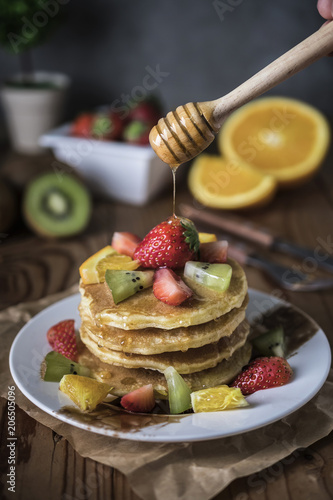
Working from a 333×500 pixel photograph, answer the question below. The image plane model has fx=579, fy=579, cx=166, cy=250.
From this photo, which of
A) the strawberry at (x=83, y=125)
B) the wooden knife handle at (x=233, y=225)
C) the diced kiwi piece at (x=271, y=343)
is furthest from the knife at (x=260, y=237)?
the diced kiwi piece at (x=271, y=343)

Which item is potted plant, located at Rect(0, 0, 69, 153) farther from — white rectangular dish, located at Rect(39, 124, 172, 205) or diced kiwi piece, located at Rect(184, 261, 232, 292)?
diced kiwi piece, located at Rect(184, 261, 232, 292)

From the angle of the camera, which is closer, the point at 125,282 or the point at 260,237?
the point at 125,282

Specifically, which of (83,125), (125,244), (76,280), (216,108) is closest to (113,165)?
(83,125)

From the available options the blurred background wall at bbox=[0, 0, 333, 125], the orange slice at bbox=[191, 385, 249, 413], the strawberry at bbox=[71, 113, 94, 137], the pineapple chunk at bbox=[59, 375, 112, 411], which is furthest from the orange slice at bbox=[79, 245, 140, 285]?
the blurred background wall at bbox=[0, 0, 333, 125]

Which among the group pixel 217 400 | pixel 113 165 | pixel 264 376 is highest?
pixel 217 400

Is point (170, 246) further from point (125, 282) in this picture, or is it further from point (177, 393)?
point (177, 393)

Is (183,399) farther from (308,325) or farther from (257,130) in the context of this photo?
(257,130)

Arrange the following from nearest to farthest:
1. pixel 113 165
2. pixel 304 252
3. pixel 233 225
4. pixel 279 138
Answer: pixel 304 252
pixel 233 225
pixel 113 165
pixel 279 138

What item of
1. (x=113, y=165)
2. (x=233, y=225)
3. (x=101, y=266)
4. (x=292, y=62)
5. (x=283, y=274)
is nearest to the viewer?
(x=292, y=62)
